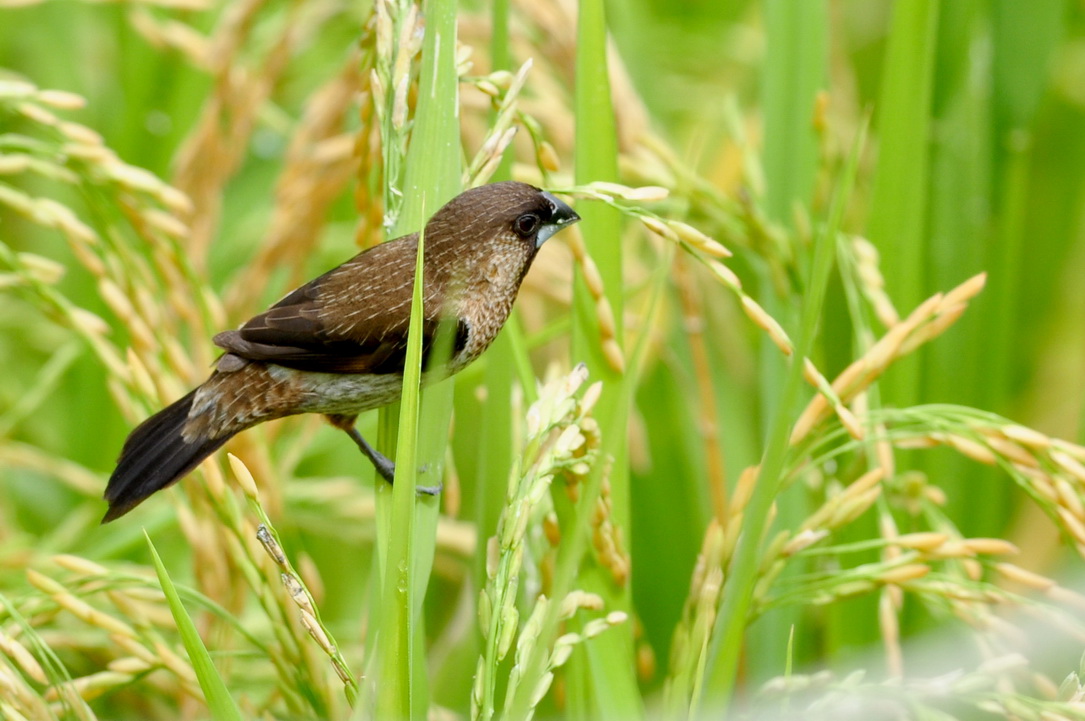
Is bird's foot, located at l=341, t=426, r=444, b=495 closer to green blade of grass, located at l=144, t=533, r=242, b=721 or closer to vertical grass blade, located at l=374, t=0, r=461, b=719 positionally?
vertical grass blade, located at l=374, t=0, r=461, b=719

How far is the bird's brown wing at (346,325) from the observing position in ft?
6.27

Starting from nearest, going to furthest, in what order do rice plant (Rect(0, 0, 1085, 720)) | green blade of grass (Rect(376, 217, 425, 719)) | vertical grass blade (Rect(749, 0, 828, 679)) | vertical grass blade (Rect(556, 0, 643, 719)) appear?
green blade of grass (Rect(376, 217, 425, 719)), rice plant (Rect(0, 0, 1085, 720)), vertical grass blade (Rect(556, 0, 643, 719)), vertical grass blade (Rect(749, 0, 828, 679))

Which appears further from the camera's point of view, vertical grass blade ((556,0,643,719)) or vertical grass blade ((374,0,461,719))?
vertical grass blade ((556,0,643,719))

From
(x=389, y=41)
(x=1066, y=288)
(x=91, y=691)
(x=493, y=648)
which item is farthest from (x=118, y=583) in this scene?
(x=1066, y=288)

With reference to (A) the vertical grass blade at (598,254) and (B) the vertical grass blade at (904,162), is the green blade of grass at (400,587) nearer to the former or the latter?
(A) the vertical grass blade at (598,254)

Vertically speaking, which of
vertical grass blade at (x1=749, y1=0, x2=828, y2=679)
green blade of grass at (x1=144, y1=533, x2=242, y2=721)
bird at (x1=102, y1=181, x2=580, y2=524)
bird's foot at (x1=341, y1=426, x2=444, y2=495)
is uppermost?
vertical grass blade at (x1=749, y1=0, x2=828, y2=679)

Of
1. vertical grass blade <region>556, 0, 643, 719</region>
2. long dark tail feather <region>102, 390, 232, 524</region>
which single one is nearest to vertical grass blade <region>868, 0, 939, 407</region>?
vertical grass blade <region>556, 0, 643, 719</region>

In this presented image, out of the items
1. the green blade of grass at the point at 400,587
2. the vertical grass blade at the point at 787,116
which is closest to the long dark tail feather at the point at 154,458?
the green blade of grass at the point at 400,587

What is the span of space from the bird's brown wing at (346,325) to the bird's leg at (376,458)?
0.47ft

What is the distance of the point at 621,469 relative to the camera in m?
1.81

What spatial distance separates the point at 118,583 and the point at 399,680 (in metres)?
0.66

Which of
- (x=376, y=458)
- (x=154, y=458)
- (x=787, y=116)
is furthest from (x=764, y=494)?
(x=787, y=116)

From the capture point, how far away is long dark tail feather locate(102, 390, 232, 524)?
72.1 inches

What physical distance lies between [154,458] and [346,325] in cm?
38
